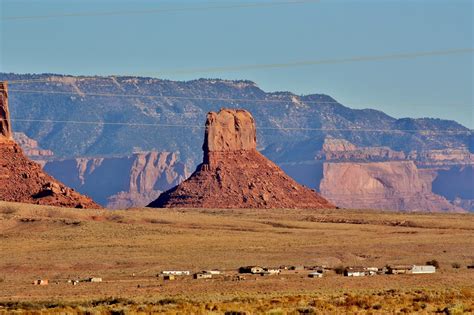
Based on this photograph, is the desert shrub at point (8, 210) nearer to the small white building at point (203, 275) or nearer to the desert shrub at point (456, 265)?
the desert shrub at point (456, 265)

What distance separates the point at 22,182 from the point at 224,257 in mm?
51581

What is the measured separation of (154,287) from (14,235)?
55169mm

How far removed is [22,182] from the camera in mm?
173625

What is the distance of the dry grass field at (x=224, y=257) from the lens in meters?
77.5

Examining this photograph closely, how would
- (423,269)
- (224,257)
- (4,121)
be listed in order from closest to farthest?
(423,269), (224,257), (4,121)

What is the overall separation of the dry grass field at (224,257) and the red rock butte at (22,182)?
619 cm

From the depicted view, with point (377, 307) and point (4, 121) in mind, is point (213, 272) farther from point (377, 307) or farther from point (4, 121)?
point (4, 121)

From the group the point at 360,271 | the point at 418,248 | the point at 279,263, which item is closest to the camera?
the point at 360,271

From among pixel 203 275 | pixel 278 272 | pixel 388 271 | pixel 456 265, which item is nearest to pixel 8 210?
pixel 456 265

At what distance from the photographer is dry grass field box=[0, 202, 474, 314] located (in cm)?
7750

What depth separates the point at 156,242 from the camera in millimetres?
142750

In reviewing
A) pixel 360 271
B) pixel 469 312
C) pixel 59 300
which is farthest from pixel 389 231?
pixel 469 312

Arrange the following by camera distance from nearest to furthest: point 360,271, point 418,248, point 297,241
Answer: point 360,271, point 418,248, point 297,241

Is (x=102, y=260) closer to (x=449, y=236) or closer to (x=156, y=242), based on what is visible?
(x=156, y=242)
